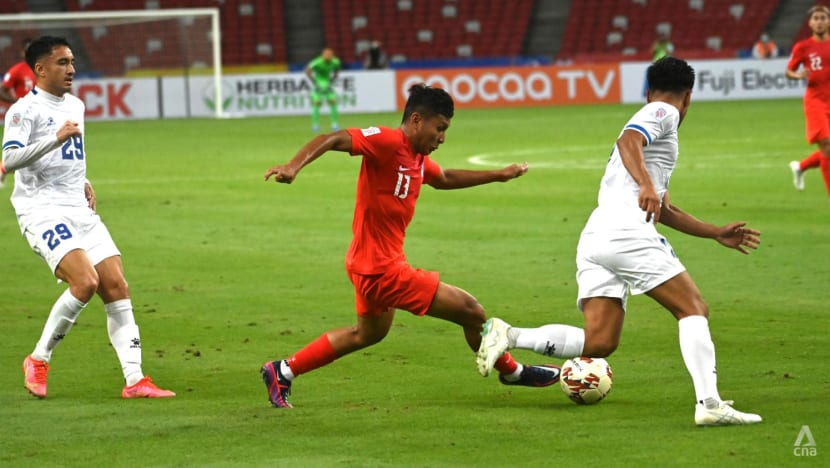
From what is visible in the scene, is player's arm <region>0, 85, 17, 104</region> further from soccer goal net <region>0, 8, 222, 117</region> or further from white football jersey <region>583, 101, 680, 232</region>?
soccer goal net <region>0, 8, 222, 117</region>

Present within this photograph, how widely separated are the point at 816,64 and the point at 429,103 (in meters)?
9.70

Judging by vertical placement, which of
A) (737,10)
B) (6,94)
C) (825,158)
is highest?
(6,94)

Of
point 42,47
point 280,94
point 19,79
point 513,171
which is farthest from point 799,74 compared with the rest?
point 280,94

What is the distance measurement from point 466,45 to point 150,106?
12959mm

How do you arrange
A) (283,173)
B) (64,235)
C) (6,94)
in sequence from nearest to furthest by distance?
1. (283,173)
2. (64,235)
3. (6,94)

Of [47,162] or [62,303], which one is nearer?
[62,303]

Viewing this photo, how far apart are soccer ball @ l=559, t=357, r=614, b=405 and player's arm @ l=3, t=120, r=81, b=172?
3088 mm

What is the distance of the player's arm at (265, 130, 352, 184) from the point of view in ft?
21.8

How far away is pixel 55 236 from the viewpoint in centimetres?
813

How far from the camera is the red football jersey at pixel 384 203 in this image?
24.0 ft

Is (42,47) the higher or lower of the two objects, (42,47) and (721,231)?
the higher

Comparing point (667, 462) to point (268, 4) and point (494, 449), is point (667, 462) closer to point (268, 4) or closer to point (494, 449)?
point (494, 449)

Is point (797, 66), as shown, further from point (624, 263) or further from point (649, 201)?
point (649, 201)

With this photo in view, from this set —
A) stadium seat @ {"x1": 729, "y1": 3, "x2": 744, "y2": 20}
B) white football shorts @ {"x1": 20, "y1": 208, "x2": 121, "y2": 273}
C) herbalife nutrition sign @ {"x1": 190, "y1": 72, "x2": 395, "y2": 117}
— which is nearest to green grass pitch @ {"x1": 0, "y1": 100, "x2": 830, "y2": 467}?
white football shorts @ {"x1": 20, "y1": 208, "x2": 121, "y2": 273}
